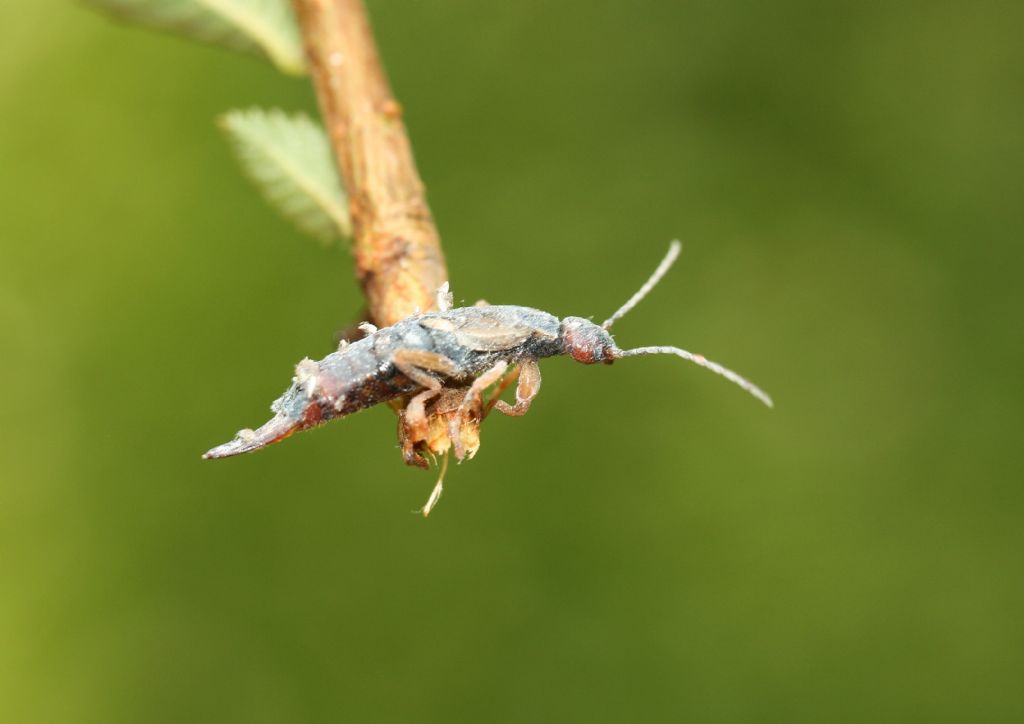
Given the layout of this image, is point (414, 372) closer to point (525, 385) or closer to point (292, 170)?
point (525, 385)

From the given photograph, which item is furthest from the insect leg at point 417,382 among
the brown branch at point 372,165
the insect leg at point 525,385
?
the insect leg at point 525,385

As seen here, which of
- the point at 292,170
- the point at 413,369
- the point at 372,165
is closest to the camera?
the point at 413,369

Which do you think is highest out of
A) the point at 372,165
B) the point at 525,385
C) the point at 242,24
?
the point at 242,24

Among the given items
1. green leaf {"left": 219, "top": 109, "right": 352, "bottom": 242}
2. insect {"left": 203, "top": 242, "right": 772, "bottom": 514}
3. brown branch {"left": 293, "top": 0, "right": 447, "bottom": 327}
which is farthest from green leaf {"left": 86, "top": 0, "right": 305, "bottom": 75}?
insect {"left": 203, "top": 242, "right": 772, "bottom": 514}

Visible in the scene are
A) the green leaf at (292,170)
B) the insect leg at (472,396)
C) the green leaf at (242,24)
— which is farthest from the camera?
the green leaf at (242,24)

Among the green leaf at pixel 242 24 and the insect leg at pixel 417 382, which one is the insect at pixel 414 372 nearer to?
the insect leg at pixel 417 382

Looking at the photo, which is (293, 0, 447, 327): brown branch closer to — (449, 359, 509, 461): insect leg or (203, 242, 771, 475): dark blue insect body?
(203, 242, 771, 475): dark blue insect body

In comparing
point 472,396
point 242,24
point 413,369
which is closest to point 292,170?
point 242,24

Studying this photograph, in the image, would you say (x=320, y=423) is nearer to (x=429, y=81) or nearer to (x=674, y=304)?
(x=674, y=304)

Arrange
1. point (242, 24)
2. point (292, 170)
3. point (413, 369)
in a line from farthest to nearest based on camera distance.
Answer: point (242, 24)
point (292, 170)
point (413, 369)
